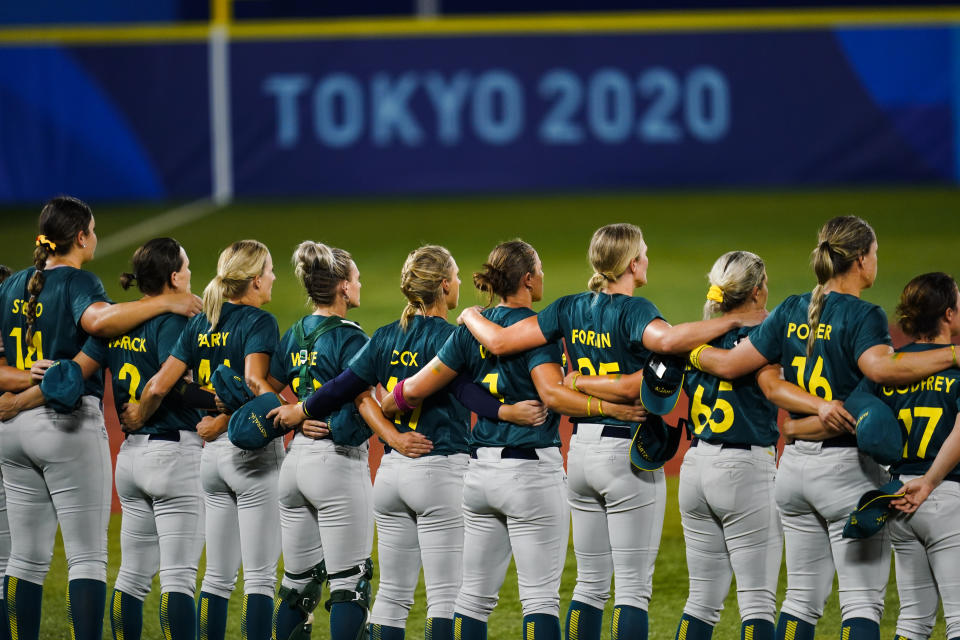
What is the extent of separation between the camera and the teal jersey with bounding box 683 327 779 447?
5.01 meters

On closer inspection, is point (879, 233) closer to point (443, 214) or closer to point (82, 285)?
point (443, 214)

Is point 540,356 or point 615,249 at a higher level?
point 615,249

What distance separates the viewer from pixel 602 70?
17.9 meters

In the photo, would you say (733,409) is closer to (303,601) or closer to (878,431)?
(878,431)

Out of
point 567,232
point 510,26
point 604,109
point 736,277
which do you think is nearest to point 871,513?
point 736,277

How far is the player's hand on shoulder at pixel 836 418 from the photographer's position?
183 inches

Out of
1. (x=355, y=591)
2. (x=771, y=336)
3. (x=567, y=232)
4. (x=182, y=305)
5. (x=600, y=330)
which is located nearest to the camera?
(x=771, y=336)

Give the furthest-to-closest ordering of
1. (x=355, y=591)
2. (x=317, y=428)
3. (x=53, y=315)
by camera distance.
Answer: (x=53, y=315) < (x=317, y=428) < (x=355, y=591)

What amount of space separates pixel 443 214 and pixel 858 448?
12.9 m

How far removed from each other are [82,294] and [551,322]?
2.01m

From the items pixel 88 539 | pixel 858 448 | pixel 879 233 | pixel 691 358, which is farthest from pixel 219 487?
pixel 879 233

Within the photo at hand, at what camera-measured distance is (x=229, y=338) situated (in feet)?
17.9

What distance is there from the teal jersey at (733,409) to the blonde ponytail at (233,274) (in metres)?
1.79

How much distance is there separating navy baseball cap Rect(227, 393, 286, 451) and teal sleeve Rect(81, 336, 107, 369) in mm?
740
